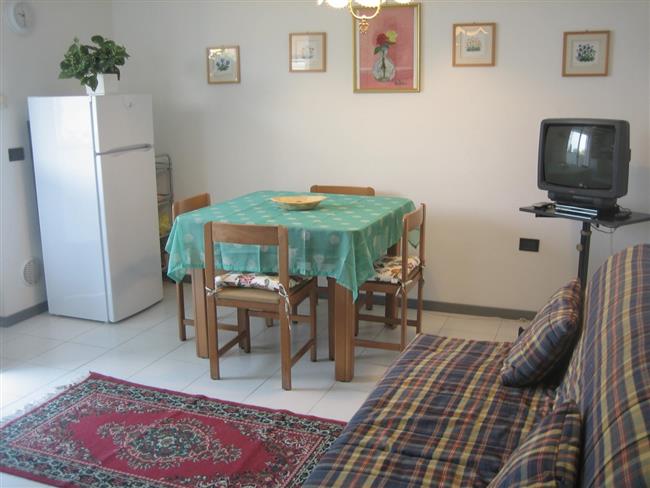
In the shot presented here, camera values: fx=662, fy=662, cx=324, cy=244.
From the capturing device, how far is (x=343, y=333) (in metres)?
3.44

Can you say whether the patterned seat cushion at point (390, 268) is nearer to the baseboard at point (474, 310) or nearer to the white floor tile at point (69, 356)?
the baseboard at point (474, 310)

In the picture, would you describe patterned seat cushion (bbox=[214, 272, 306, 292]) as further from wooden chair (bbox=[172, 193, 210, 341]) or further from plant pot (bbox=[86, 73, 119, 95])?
plant pot (bbox=[86, 73, 119, 95])

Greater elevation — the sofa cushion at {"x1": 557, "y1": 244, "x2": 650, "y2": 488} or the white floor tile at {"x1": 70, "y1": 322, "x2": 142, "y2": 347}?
the sofa cushion at {"x1": 557, "y1": 244, "x2": 650, "y2": 488}

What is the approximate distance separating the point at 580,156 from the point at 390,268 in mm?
1201

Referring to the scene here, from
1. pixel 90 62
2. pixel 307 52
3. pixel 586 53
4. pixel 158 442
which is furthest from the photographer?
pixel 307 52

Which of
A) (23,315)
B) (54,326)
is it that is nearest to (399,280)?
(54,326)

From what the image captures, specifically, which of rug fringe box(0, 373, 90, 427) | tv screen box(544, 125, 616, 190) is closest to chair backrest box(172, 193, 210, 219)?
rug fringe box(0, 373, 90, 427)

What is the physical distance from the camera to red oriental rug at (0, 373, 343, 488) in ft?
8.64

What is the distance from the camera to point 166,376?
11.7 feet

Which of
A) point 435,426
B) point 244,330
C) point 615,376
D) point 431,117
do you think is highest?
point 431,117

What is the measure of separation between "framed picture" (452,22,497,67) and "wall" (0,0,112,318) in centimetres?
270

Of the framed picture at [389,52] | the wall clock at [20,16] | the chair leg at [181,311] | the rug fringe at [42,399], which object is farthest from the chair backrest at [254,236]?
the wall clock at [20,16]

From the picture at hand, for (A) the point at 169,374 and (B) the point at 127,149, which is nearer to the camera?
(A) the point at 169,374

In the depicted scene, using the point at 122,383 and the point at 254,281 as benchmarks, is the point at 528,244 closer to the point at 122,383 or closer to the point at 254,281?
the point at 254,281
